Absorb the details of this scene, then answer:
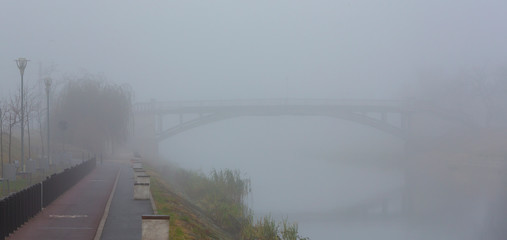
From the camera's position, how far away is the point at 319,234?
28.7 m

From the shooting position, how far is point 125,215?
56.0ft

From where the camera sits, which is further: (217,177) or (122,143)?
(122,143)

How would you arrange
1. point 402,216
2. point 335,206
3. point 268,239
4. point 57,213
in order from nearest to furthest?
point 57,213 < point 268,239 < point 402,216 < point 335,206

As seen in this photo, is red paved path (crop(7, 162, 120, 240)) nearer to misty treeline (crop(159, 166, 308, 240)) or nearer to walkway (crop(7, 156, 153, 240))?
walkway (crop(7, 156, 153, 240))

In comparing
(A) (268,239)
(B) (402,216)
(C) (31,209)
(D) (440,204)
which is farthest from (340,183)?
(C) (31,209)

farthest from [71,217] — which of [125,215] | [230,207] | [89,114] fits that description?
[89,114]

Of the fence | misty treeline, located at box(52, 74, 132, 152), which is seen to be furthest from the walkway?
misty treeline, located at box(52, 74, 132, 152)

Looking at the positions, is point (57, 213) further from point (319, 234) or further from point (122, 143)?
point (122, 143)

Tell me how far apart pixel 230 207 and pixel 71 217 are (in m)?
9.25

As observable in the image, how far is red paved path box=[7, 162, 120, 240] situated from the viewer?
13656mm

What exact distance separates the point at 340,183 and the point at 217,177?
2171 cm

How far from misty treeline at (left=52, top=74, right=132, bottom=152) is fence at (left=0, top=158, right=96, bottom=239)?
2860cm

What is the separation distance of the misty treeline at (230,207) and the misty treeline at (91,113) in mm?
10900

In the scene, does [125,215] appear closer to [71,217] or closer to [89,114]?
[71,217]
